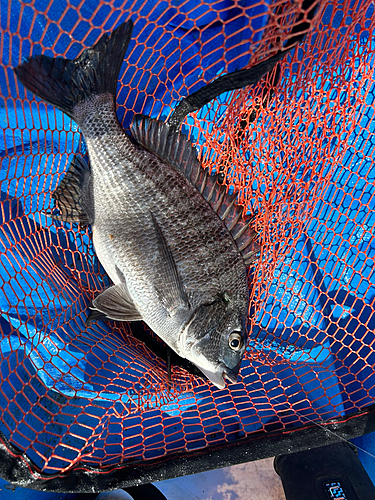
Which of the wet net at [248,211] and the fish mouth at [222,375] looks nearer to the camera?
the fish mouth at [222,375]

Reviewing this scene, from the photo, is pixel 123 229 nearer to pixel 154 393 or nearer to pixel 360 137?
pixel 154 393

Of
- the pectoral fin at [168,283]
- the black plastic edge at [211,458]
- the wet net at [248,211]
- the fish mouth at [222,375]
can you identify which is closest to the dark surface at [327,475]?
the wet net at [248,211]

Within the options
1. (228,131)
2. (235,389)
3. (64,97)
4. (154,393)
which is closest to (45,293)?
(154,393)

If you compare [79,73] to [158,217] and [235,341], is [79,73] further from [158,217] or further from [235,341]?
[235,341]

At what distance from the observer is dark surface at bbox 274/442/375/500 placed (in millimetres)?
1582

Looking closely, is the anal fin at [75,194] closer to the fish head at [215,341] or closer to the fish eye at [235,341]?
the fish head at [215,341]

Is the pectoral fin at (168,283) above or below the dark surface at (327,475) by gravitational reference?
above

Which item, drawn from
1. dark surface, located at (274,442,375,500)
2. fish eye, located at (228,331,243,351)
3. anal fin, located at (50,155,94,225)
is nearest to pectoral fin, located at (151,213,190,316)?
fish eye, located at (228,331,243,351)

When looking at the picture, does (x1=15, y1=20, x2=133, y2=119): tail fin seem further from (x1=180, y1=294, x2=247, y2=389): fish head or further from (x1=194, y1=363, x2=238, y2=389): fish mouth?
(x1=194, y1=363, x2=238, y2=389): fish mouth

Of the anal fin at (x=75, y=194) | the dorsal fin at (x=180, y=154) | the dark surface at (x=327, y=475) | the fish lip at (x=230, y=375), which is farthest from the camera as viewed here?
the dark surface at (x=327, y=475)

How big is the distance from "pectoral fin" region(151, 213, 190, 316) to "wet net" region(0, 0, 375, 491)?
0.52 m

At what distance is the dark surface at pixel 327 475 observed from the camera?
1582 mm

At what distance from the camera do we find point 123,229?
51.6 inches

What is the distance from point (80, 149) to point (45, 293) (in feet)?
2.37
